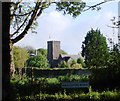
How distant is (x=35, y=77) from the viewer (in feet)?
23.0

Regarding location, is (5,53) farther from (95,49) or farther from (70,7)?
(70,7)

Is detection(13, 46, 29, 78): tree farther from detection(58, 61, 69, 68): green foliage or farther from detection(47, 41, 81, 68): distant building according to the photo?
detection(58, 61, 69, 68): green foliage

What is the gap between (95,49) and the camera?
6770mm

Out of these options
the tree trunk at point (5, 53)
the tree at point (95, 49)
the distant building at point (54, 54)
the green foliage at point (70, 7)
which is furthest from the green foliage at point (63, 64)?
the tree trunk at point (5, 53)

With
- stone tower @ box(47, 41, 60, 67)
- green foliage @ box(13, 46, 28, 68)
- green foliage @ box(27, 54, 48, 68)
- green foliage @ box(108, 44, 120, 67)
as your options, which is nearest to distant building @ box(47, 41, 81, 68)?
stone tower @ box(47, 41, 60, 67)

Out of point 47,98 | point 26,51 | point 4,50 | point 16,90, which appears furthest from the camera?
point 26,51

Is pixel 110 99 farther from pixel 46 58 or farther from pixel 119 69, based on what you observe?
pixel 46 58

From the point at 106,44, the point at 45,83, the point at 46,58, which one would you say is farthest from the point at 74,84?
the point at 46,58

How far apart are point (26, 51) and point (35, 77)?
6.96ft

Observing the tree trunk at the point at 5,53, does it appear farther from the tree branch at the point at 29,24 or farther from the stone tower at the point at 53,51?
the tree branch at the point at 29,24

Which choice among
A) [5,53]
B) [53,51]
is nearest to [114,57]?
[53,51]

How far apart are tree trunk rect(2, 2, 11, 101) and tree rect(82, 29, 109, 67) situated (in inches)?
75.9

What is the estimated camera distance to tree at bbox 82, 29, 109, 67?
6738 millimetres

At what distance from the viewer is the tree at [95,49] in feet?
22.1
